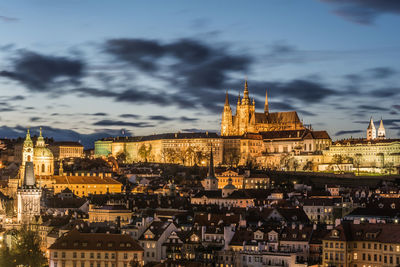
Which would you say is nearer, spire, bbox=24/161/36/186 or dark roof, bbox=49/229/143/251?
dark roof, bbox=49/229/143/251

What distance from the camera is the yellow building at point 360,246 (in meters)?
61.7

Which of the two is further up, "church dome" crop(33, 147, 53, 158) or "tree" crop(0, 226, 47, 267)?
"church dome" crop(33, 147, 53, 158)

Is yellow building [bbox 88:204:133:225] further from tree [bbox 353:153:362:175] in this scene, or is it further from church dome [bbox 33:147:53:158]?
tree [bbox 353:153:362:175]

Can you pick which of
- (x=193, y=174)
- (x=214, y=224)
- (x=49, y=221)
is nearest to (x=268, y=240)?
(x=214, y=224)

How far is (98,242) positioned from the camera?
223 feet

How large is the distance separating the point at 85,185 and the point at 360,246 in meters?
91.5

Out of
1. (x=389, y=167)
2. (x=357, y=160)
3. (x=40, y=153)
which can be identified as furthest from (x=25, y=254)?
(x=357, y=160)

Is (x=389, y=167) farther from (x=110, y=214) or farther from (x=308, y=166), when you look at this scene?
(x=110, y=214)

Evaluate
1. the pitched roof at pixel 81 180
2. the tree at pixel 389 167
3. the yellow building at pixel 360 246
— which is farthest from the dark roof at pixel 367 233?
the tree at pixel 389 167

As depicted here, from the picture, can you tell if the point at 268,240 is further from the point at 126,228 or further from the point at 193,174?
the point at 193,174

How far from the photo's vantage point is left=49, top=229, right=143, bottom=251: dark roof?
220 ft

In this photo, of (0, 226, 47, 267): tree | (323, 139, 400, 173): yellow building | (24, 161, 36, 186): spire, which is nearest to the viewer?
(0, 226, 47, 267): tree

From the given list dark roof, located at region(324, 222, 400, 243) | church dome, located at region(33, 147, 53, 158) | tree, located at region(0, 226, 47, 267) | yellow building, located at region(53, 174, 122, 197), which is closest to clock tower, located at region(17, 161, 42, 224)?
tree, located at region(0, 226, 47, 267)

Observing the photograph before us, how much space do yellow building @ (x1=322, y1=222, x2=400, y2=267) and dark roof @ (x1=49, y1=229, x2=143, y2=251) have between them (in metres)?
15.2
